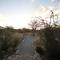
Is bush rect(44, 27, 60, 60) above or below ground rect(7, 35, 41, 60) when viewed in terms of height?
above

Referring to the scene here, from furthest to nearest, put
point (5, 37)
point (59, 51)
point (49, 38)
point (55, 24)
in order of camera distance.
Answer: point (5, 37), point (55, 24), point (49, 38), point (59, 51)

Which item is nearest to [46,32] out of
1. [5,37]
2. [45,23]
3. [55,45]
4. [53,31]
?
[53,31]

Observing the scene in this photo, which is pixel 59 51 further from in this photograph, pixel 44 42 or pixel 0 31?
pixel 0 31

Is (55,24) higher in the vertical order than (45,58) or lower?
higher

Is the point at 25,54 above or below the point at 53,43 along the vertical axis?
below

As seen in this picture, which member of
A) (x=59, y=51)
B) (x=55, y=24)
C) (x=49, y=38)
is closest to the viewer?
(x=59, y=51)

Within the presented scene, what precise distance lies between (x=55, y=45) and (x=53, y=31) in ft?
3.63

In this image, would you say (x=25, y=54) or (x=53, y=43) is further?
(x=25, y=54)

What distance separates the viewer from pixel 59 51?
10000 mm

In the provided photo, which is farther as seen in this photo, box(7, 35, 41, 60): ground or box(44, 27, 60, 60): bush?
box(7, 35, 41, 60): ground

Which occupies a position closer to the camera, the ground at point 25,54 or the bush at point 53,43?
the bush at point 53,43

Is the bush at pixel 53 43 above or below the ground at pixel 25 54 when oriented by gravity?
above

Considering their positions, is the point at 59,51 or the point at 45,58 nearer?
the point at 59,51

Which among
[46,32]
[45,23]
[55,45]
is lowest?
[55,45]
